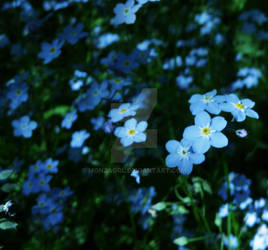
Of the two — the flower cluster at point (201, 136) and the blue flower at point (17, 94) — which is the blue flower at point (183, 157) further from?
the blue flower at point (17, 94)

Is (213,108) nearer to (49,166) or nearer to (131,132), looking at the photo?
(131,132)

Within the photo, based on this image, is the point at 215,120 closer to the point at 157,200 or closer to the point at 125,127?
the point at 125,127

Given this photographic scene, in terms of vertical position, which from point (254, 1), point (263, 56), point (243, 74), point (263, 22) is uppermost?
point (254, 1)

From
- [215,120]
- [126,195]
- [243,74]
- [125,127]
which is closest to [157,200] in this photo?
[126,195]

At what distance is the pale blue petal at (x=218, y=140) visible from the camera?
1.20 meters

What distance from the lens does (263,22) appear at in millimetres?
2965

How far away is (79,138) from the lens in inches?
82.9

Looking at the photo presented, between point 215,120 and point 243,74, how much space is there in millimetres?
A: 1452

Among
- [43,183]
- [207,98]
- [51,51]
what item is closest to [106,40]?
[51,51]

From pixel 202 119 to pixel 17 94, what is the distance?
1492mm

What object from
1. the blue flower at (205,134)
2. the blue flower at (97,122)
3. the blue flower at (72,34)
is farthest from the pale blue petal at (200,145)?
the blue flower at (72,34)

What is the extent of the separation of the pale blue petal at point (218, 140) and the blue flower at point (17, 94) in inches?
57.0

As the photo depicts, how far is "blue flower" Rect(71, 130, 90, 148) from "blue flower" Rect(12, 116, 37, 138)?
0.24m

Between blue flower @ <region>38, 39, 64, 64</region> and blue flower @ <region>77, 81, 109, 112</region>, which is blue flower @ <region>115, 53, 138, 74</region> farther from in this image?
blue flower @ <region>38, 39, 64, 64</region>
